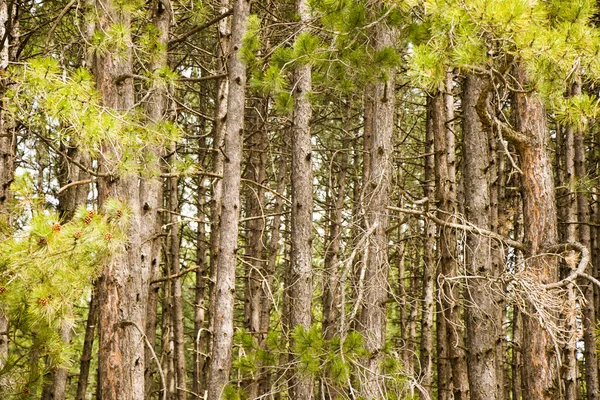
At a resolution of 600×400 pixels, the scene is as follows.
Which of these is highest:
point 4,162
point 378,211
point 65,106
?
point 4,162

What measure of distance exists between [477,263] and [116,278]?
4.18 metres

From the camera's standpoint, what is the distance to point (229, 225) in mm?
6484

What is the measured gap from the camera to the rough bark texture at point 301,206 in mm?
6965

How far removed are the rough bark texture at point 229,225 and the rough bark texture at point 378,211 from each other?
4.33ft

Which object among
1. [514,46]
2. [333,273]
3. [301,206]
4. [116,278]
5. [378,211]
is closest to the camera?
[514,46]

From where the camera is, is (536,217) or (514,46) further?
(536,217)

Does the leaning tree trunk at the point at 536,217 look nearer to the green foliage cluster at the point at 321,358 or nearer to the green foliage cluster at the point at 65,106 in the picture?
the green foliage cluster at the point at 321,358

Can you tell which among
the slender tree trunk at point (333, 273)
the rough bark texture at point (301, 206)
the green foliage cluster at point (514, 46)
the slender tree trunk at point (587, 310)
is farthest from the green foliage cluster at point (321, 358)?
the slender tree trunk at point (587, 310)

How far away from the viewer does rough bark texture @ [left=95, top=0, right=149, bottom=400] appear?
229 inches

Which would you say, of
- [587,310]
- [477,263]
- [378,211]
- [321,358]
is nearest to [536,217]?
[378,211]

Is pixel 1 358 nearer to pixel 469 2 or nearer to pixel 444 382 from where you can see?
pixel 469 2

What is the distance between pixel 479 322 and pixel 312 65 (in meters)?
3.67

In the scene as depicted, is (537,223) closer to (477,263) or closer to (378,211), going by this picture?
(378,211)

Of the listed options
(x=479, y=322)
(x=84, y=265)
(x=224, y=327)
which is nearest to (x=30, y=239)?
(x=84, y=265)
